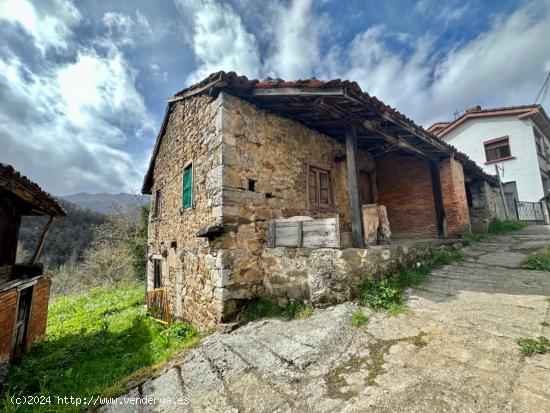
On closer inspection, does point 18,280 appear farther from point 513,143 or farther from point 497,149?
point 497,149

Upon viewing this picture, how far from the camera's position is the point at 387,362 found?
Answer: 2.34m

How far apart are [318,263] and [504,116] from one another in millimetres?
18555

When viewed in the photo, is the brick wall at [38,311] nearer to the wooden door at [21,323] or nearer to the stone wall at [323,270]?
the wooden door at [21,323]

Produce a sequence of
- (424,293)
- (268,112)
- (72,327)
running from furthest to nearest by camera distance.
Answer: (72,327), (268,112), (424,293)

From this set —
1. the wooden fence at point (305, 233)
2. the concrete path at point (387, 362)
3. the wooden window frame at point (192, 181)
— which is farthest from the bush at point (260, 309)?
the wooden window frame at point (192, 181)

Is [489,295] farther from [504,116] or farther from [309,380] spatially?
[504,116]

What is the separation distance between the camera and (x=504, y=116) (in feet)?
49.5

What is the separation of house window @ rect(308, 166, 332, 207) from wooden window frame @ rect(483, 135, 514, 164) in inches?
606

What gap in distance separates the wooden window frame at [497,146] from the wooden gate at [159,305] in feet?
64.0

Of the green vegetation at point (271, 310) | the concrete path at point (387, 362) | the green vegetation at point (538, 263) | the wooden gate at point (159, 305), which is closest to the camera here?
the concrete path at point (387, 362)

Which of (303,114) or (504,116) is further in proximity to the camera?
(504,116)

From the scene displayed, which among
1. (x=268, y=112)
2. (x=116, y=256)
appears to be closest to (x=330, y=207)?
(x=268, y=112)

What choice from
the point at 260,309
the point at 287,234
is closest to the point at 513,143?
the point at 287,234

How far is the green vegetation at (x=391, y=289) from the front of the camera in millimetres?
3504
